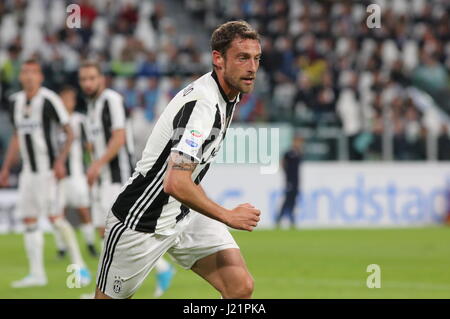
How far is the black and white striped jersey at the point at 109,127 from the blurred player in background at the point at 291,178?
9126 millimetres

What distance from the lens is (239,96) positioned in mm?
6312

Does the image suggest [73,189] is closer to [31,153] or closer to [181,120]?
[31,153]

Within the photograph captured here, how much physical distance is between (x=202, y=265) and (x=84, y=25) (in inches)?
657

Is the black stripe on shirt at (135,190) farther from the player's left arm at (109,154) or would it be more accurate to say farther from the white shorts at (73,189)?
the white shorts at (73,189)

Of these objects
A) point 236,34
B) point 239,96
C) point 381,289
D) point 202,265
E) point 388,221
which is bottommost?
point 388,221

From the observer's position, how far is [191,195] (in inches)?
225

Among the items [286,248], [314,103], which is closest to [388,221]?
[314,103]

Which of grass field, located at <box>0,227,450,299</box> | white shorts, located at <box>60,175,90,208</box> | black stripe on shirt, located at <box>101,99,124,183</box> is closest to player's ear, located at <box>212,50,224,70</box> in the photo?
grass field, located at <box>0,227,450,299</box>

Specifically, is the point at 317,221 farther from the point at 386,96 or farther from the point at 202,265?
the point at 202,265

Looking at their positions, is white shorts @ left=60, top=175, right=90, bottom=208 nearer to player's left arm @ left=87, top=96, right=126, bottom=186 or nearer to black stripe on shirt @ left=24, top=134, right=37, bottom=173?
black stripe on shirt @ left=24, top=134, right=37, bottom=173

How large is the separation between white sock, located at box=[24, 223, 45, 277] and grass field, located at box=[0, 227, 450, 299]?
0.25 metres

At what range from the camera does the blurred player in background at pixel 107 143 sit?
10.3 meters
